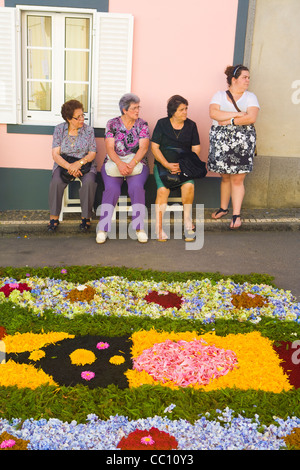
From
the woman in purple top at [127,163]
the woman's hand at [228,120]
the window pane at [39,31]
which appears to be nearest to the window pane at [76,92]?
the window pane at [39,31]

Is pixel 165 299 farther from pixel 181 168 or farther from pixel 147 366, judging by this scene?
pixel 181 168

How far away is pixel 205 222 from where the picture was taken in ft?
22.3

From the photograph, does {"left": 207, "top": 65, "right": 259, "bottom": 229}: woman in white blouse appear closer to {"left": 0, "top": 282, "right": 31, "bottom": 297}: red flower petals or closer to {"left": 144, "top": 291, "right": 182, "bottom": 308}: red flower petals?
{"left": 144, "top": 291, "right": 182, "bottom": 308}: red flower petals

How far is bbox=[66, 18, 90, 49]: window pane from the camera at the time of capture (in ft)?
22.9

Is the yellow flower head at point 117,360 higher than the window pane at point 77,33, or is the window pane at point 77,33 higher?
the window pane at point 77,33

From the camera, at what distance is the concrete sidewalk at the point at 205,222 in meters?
6.44

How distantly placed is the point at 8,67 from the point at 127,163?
2.14 metres

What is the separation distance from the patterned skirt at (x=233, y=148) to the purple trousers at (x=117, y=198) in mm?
1054

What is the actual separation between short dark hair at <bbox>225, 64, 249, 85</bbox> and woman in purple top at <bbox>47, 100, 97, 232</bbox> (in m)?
1.86

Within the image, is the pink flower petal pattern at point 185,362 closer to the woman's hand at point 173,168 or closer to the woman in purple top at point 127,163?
the woman in purple top at point 127,163

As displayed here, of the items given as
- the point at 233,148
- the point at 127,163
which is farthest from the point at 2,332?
the point at 233,148

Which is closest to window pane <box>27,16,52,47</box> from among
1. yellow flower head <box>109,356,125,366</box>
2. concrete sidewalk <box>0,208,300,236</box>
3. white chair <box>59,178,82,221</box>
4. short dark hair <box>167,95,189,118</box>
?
white chair <box>59,178,82,221</box>

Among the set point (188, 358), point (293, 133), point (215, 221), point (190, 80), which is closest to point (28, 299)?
point (188, 358)
